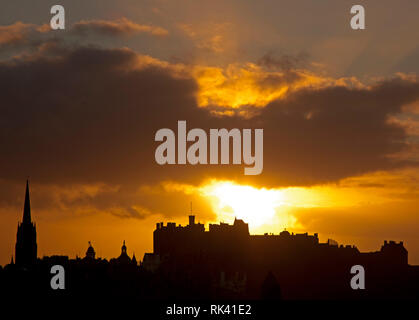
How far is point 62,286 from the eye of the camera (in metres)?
168

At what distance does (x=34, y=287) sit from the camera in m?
166

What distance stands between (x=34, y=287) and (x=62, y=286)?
4680 millimetres
